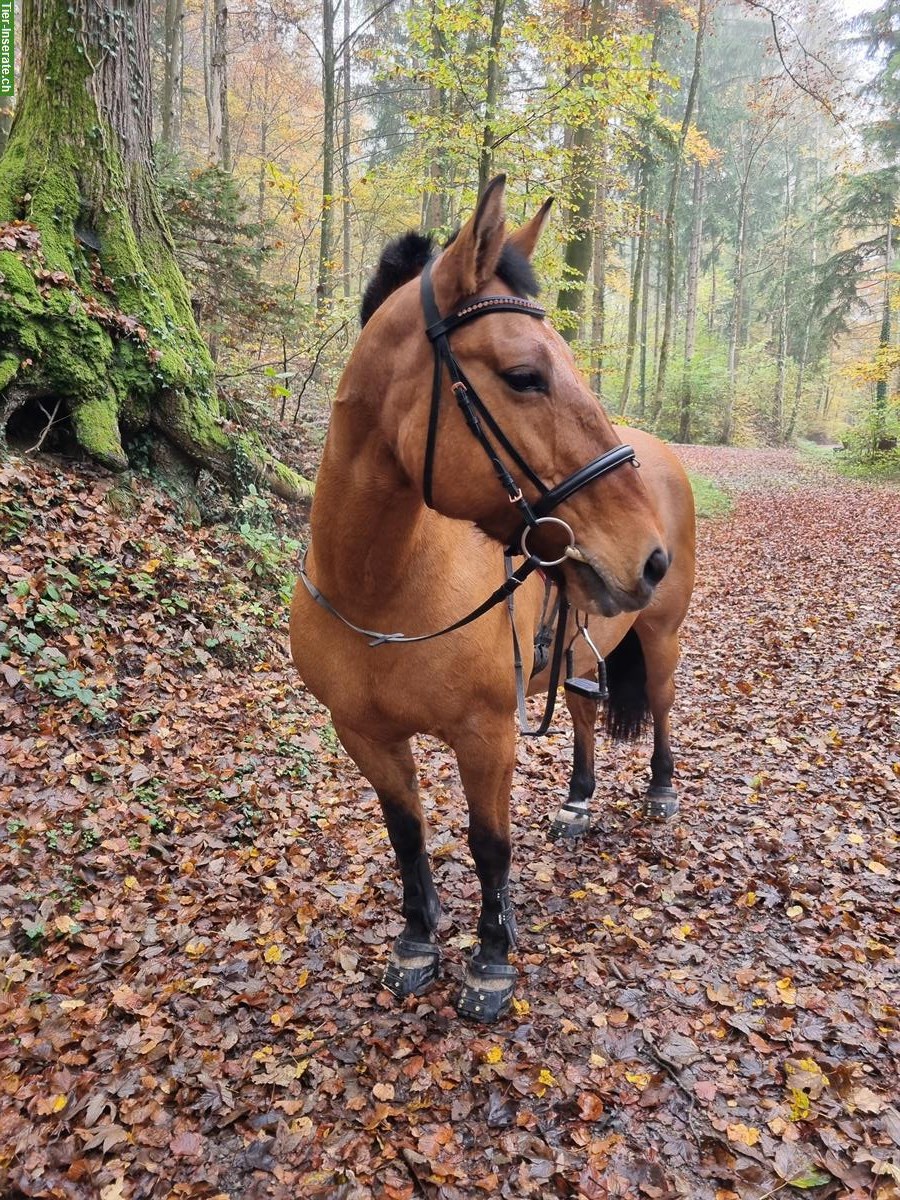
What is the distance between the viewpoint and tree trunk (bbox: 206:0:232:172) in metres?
11.8

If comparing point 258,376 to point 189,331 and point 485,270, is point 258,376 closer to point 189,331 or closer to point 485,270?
point 189,331

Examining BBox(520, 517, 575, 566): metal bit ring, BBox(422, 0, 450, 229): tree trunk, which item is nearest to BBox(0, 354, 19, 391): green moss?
BBox(520, 517, 575, 566): metal bit ring

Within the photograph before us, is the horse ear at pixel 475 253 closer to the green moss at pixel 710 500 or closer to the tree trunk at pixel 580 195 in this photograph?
the tree trunk at pixel 580 195

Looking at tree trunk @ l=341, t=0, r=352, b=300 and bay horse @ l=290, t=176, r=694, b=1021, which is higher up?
tree trunk @ l=341, t=0, r=352, b=300

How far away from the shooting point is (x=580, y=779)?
4566 millimetres

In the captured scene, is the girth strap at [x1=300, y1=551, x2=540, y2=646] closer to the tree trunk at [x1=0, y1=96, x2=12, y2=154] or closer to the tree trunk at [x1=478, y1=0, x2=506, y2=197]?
the tree trunk at [x1=478, y1=0, x2=506, y2=197]

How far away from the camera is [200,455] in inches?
277

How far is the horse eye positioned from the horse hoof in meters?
2.50

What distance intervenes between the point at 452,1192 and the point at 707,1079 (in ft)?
3.50

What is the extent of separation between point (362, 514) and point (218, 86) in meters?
13.9

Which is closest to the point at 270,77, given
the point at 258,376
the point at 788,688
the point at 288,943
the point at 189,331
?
the point at 258,376

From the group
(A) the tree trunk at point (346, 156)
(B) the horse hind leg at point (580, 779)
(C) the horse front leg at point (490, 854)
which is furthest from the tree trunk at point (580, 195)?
(C) the horse front leg at point (490, 854)

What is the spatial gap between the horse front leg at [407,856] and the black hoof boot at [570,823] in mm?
1320

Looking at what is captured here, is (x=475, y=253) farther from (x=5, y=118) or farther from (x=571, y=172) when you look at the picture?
(x=5, y=118)
